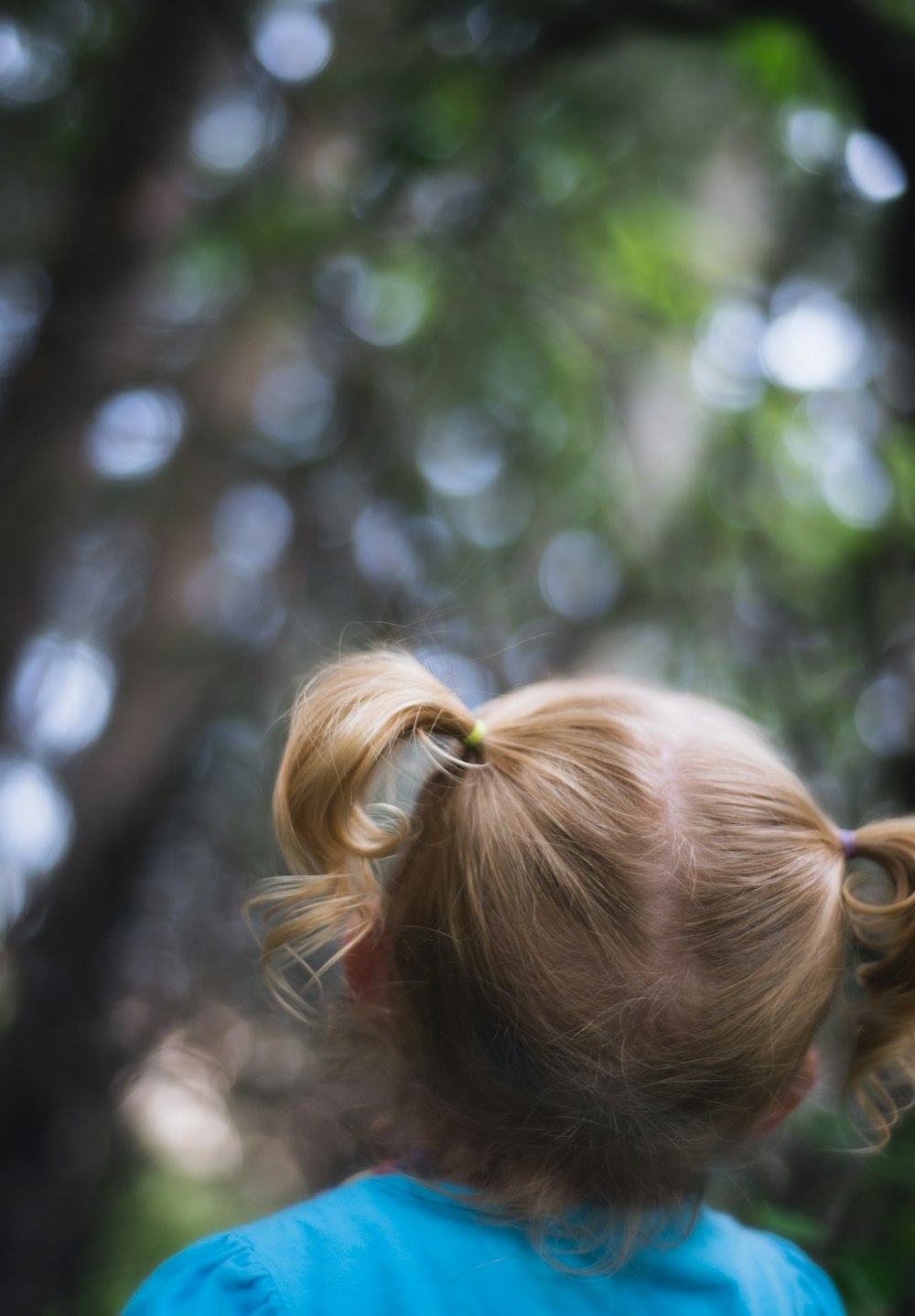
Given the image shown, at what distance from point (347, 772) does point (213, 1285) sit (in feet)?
1.65

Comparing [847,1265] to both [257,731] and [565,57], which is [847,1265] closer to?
[565,57]

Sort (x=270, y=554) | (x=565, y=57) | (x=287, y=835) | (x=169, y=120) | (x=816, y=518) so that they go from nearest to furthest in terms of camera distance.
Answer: (x=287, y=835) < (x=565, y=57) < (x=816, y=518) < (x=169, y=120) < (x=270, y=554)

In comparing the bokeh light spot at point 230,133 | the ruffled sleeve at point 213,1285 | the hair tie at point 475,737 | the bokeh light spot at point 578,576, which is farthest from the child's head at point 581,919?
the bokeh light spot at point 230,133

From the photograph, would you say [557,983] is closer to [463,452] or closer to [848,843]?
[848,843]

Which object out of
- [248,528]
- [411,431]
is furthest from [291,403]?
[411,431]

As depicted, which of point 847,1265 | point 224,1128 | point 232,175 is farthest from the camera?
point 224,1128

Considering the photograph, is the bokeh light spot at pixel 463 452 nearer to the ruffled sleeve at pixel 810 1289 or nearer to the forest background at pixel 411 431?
the forest background at pixel 411 431

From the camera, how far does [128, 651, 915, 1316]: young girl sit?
0.96 m

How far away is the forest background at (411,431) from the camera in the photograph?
1838mm

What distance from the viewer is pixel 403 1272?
95cm

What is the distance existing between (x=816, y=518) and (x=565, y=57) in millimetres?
1184

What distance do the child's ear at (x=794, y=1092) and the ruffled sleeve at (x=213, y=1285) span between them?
56cm

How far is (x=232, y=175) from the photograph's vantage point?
2807mm

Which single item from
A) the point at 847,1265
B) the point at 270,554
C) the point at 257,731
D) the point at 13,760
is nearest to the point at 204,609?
the point at 270,554
